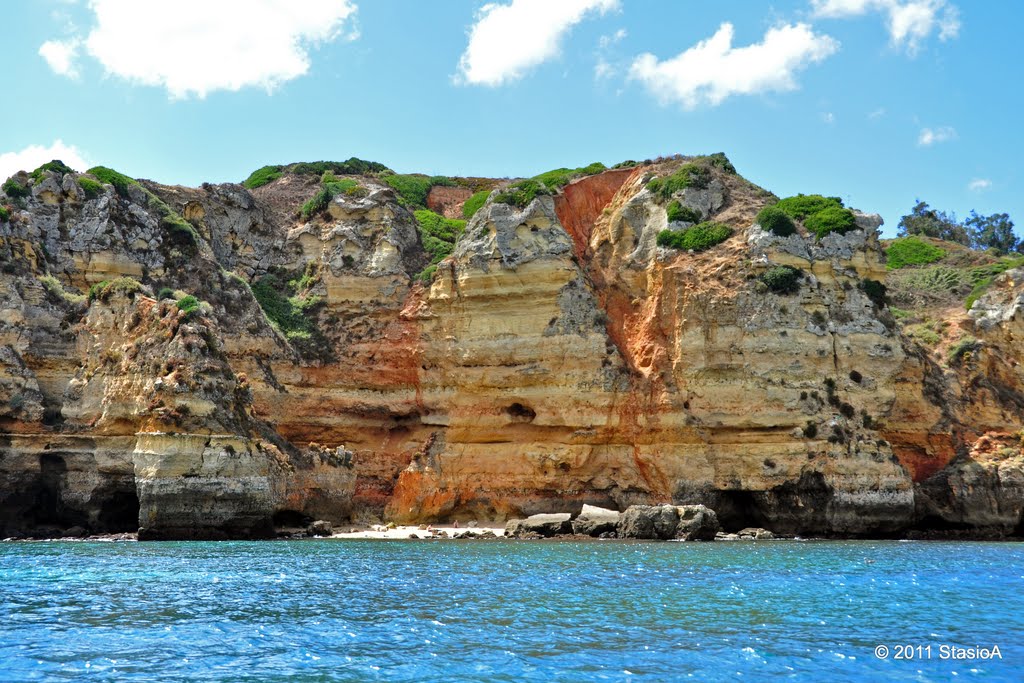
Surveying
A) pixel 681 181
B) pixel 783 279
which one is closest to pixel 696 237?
pixel 681 181

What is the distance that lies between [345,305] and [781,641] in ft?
119

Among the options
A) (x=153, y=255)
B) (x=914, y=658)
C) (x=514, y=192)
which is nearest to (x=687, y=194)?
(x=514, y=192)

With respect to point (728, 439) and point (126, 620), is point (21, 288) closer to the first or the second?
point (126, 620)

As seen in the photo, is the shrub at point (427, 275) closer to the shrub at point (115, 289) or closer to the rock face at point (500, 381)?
the rock face at point (500, 381)

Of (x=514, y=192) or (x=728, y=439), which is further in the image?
(x=514, y=192)

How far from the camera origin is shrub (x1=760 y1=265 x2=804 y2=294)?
1606 inches

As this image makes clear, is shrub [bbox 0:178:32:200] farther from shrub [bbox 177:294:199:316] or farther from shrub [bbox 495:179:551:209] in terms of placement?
shrub [bbox 495:179:551:209]

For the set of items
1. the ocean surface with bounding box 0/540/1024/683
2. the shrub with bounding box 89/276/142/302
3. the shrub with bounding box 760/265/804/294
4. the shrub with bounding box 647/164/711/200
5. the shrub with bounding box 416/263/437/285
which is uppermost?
the shrub with bounding box 647/164/711/200

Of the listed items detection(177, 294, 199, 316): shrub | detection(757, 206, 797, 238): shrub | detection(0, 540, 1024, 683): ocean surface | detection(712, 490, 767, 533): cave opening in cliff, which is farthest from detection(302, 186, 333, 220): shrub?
detection(0, 540, 1024, 683): ocean surface

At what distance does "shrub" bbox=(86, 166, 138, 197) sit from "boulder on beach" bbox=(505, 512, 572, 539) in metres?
26.2

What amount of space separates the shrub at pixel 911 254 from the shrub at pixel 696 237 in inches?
1037

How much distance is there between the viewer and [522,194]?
151 feet

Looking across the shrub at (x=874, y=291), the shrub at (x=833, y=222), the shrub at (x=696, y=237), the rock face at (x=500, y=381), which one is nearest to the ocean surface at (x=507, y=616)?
the rock face at (x=500, y=381)

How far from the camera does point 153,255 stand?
45312 mm
